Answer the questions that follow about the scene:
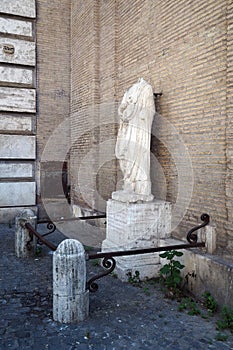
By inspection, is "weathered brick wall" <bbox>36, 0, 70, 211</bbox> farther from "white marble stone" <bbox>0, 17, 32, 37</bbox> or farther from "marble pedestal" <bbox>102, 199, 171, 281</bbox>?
"marble pedestal" <bbox>102, 199, 171, 281</bbox>

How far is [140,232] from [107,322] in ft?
5.77

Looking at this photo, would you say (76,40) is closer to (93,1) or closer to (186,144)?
(93,1)

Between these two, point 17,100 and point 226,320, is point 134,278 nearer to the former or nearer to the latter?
point 226,320

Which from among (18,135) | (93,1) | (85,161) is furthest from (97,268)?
(93,1)

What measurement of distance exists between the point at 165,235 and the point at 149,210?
1.77ft

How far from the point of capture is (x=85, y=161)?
8906 mm

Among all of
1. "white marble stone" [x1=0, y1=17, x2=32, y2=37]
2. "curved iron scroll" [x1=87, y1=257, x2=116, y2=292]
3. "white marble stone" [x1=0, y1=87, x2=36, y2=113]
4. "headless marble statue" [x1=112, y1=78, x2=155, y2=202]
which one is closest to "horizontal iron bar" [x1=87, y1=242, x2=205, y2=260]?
"curved iron scroll" [x1=87, y1=257, x2=116, y2=292]

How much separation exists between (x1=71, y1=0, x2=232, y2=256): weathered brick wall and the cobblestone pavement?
1255 millimetres

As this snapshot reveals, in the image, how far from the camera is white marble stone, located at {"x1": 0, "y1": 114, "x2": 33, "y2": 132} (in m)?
9.41

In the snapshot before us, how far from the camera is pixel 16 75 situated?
9484mm

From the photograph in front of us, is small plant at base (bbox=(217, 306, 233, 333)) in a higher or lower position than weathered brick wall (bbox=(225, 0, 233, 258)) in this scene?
lower

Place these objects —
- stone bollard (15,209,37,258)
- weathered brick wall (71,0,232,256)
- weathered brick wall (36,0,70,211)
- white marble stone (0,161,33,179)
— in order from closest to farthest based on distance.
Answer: weathered brick wall (71,0,232,256)
stone bollard (15,209,37,258)
white marble stone (0,161,33,179)
weathered brick wall (36,0,70,211)

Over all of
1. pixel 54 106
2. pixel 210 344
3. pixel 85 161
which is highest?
pixel 54 106

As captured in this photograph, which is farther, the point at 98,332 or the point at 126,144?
the point at 126,144
